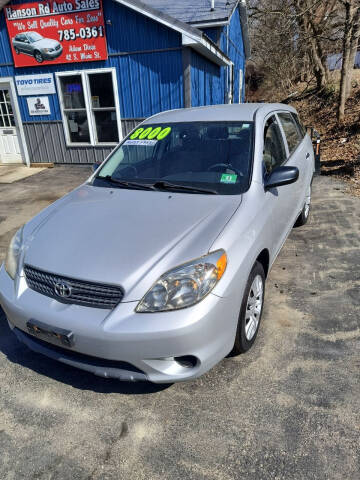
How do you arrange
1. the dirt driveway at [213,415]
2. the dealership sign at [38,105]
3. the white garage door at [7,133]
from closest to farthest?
the dirt driveway at [213,415]
the dealership sign at [38,105]
the white garage door at [7,133]

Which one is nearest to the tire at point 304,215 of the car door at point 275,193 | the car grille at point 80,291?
the car door at point 275,193

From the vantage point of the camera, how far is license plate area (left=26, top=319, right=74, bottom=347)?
6.99 ft

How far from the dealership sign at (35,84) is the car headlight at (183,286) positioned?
9.29 metres

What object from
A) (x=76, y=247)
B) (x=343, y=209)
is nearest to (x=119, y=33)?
(x=343, y=209)

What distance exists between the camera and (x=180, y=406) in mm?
2365

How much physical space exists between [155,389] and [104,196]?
5.38 feet

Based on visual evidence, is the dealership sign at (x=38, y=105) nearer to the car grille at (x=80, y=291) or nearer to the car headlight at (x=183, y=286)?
the car grille at (x=80, y=291)

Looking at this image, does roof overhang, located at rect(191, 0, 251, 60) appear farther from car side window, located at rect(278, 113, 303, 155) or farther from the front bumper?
the front bumper

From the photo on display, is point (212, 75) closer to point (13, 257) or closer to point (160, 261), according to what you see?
point (13, 257)

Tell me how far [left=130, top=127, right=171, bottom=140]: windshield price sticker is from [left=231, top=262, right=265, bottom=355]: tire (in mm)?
1742

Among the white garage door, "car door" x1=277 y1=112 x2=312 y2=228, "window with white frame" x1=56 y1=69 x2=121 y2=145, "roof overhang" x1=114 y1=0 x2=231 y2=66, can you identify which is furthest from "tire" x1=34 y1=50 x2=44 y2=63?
"car door" x1=277 y1=112 x2=312 y2=228

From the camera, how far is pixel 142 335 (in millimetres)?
2006

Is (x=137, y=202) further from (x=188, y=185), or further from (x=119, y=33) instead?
(x=119, y=33)

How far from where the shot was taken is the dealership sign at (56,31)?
8.77 m
